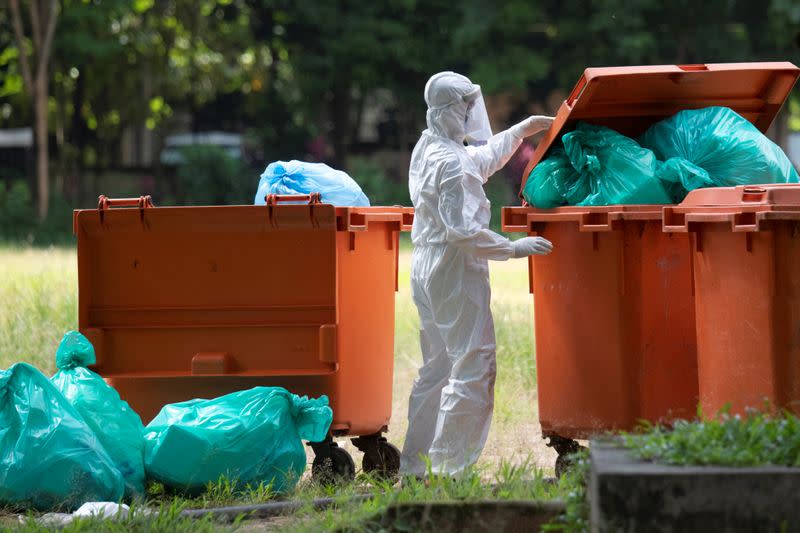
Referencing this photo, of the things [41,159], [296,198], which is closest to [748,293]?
[296,198]

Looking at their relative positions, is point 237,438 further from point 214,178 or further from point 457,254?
point 214,178

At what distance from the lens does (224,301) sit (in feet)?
21.3

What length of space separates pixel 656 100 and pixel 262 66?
76.2ft

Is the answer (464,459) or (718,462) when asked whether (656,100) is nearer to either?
(464,459)

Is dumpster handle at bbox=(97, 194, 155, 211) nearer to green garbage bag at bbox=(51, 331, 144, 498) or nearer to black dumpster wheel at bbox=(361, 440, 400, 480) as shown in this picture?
green garbage bag at bbox=(51, 331, 144, 498)

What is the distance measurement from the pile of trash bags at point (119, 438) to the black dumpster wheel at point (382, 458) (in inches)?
27.2

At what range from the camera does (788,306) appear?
17.7ft

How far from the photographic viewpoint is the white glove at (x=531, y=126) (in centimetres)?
632

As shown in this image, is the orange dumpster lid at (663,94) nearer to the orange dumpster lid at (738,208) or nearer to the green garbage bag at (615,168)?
the green garbage bag at (615,168)

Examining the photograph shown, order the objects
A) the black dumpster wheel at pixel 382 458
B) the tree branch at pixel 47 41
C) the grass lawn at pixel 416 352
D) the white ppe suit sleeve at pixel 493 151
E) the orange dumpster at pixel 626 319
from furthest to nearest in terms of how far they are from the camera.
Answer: the tree branch at pixel 47 41 < the black dumpster wheel at pixel 382 458 < the white ppe suit sleeve at pixel 493 151 < the orange dumpster at pixel 626 319 < the grass lawn at pixel 416 352

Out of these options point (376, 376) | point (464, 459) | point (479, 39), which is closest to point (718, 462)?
point (464, 459)

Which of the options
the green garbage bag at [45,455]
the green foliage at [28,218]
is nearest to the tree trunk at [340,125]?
the green foliage at [28,218]

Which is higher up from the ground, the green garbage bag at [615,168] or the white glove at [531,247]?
the green garbage bag at [615,168]

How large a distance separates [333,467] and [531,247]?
4.72 ft
